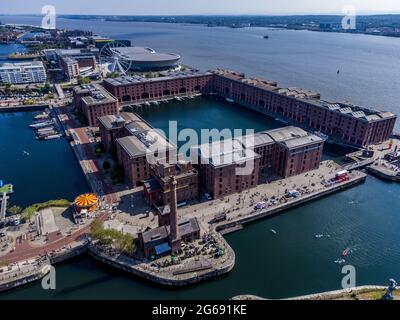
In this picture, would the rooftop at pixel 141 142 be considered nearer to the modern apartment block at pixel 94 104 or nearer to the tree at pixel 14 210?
the tree at pixel 14 210

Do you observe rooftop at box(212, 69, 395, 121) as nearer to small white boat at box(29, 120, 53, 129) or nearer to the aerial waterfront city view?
the aerial waterfront city view

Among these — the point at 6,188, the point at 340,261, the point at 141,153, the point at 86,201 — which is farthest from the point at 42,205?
the point at 340,261

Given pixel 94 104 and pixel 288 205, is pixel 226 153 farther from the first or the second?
pixel 94 104

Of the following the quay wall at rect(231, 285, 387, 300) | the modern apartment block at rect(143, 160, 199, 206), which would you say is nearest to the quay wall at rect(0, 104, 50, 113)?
the modern apartment block at rect(143, 160, 199, 206)

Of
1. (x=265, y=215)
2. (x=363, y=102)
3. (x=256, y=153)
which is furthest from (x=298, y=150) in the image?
(x=363, y=102)

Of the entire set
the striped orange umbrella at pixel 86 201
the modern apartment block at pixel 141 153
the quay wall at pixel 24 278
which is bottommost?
the quay wall at pixel 24 278

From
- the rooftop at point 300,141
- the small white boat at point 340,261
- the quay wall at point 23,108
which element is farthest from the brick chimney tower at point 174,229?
the quay wall at point 23,108
